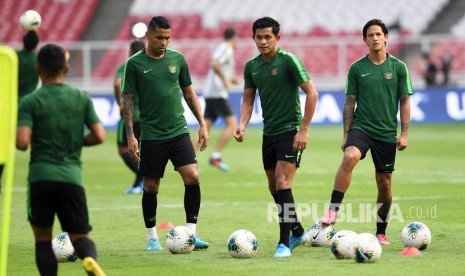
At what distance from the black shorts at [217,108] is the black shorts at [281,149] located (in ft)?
31.4

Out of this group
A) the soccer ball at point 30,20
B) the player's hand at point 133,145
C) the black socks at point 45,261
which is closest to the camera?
the black socks at point 45,261

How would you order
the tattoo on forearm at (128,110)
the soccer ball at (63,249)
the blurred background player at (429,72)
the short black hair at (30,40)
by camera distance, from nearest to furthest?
the soccer ball at (63,249)
the tattoo on forearm at (128,110)
the short black hair at (30,40)
the blurred background player at (429,72)

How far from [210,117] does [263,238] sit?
29.7 ft

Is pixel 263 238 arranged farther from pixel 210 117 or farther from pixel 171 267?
pixel 210 117

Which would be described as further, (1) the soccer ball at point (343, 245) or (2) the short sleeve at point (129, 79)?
(2) the short sleeve at point (129, 79)

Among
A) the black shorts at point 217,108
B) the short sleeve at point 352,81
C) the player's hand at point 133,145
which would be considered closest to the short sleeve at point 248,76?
the short sleeve at point 352,81

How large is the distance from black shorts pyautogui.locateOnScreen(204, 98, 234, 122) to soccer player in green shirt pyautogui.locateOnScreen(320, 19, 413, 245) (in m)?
9.35

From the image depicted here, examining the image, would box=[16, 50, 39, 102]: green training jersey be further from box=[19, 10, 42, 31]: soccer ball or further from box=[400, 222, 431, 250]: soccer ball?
box=[400, 222, 431, 250]: soccer ball

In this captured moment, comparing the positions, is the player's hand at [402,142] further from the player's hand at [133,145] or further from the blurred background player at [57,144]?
the blurred background player at [57,144]

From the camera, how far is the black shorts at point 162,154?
10.3 meters

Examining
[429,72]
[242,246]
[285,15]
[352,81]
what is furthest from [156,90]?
[285,15]

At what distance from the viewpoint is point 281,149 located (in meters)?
10.1

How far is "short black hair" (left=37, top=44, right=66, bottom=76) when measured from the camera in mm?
7551

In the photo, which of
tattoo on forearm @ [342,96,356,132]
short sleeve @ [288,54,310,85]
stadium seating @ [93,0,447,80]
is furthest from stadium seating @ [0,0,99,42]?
short sleeve @ [288,54,310,85]
